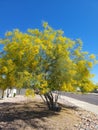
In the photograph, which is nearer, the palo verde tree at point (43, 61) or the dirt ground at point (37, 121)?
the dirt ground at point (37, 121)

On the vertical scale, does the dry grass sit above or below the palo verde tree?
below

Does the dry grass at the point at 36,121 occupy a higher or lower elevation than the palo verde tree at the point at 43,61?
lower

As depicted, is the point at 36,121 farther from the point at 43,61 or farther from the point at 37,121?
the point at 43,61

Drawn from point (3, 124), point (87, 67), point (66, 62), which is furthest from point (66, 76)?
point (3, 124)

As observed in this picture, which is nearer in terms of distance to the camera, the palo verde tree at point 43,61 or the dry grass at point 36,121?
the dry grass at point 36,121

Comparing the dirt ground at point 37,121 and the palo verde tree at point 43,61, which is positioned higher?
the palo verde tree at point 43,61

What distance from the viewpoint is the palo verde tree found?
46.5ft

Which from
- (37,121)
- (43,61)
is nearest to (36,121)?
(37,121)

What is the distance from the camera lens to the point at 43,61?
15133 mm

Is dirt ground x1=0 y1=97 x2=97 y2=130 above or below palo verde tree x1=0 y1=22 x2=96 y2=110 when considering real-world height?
below

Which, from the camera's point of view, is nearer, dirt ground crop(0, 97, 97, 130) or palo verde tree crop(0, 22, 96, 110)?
dirt ground crop(0, 97, 97, 130)

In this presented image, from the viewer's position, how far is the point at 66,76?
47.8ft

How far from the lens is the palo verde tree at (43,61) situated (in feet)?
46.5

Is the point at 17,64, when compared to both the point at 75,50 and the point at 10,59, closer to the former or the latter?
the point at 10,59
